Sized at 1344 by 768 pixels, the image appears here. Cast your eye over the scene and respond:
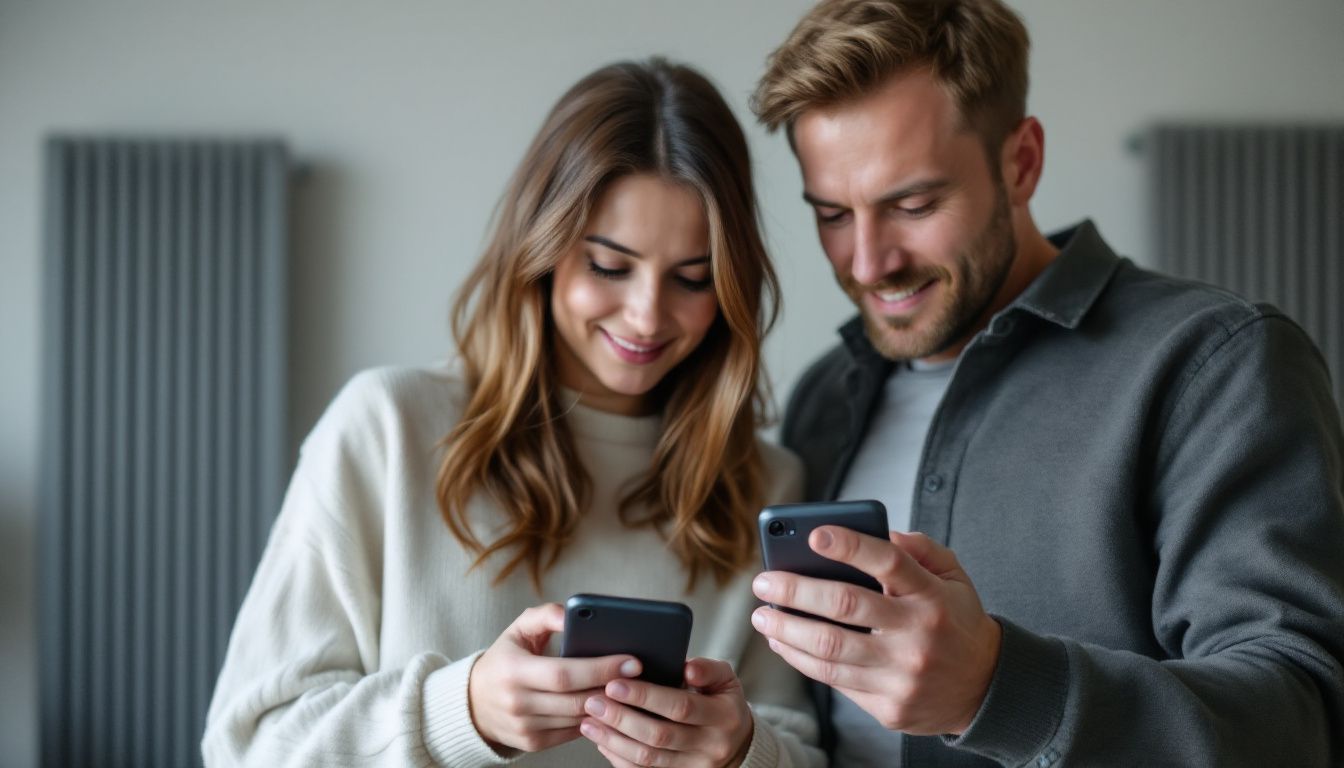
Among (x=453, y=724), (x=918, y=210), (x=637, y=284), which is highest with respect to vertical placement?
(x=918, y=210)

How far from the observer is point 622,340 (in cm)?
178

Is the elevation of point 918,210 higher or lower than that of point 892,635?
higher

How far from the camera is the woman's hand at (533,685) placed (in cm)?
128

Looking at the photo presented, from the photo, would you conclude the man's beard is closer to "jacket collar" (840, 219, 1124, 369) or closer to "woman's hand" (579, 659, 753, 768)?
"jacket collar" (840, 219, 1124, 369)

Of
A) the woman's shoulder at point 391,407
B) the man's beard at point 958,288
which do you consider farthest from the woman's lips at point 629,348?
the man's beard at point 958,288

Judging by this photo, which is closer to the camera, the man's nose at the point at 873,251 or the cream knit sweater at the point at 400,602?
the cream knit sweater at the point at 400,602

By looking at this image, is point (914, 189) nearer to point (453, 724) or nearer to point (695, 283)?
point (695, 283)

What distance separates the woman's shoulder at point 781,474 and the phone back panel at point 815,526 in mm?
712

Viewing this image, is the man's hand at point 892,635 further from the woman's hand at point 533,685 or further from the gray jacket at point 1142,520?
the woman's hand at point 533,685

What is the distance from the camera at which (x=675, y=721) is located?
1.34 meters

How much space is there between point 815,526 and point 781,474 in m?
0.80

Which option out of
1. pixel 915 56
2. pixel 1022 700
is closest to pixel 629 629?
pixel 1022 700

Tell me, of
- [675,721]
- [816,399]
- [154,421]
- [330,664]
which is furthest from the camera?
[154,421]

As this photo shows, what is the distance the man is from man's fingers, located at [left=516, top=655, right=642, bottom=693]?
0.63 feet
